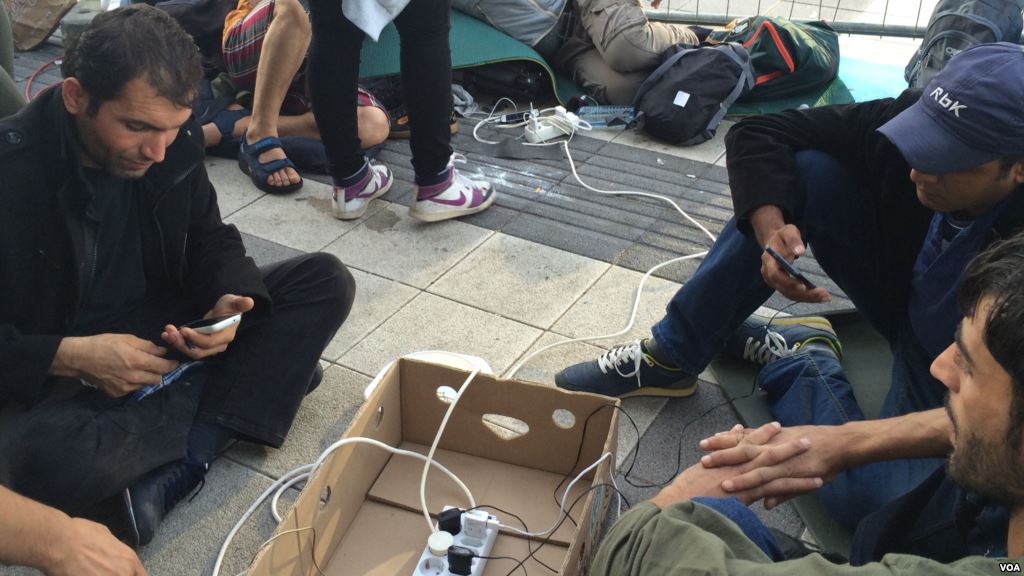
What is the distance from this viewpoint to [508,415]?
2.26 metres

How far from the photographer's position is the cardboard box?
205 centimetres

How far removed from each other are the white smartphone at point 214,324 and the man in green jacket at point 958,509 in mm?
1230

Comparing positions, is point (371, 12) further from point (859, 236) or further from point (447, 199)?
point (859, 236)

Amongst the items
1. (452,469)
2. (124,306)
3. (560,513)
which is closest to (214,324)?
(124,306)

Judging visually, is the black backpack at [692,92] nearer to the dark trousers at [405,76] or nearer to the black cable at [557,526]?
the dark trousers at [405,76]

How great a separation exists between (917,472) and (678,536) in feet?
3.25

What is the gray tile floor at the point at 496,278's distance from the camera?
2.40m

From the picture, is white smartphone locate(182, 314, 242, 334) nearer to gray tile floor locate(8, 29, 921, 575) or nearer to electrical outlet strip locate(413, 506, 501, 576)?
gray tile floor locate(8, 29, 921, 575)

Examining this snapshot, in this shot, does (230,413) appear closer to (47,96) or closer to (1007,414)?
(47,96)

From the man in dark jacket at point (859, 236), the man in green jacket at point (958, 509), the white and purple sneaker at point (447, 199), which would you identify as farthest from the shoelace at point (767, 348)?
the white and purple sneaker at point (447, 199)

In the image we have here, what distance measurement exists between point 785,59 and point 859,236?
2.53 meters

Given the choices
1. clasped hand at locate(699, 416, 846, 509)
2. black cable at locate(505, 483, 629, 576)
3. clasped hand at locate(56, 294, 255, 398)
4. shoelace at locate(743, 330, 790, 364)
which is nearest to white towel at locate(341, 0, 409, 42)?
clasped hand at locate(56, 294, 255, 398)

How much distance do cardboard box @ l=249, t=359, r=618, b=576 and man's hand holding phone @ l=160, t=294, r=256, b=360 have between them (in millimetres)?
457

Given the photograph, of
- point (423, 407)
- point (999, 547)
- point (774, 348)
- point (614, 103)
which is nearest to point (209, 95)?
point (614, 103)
